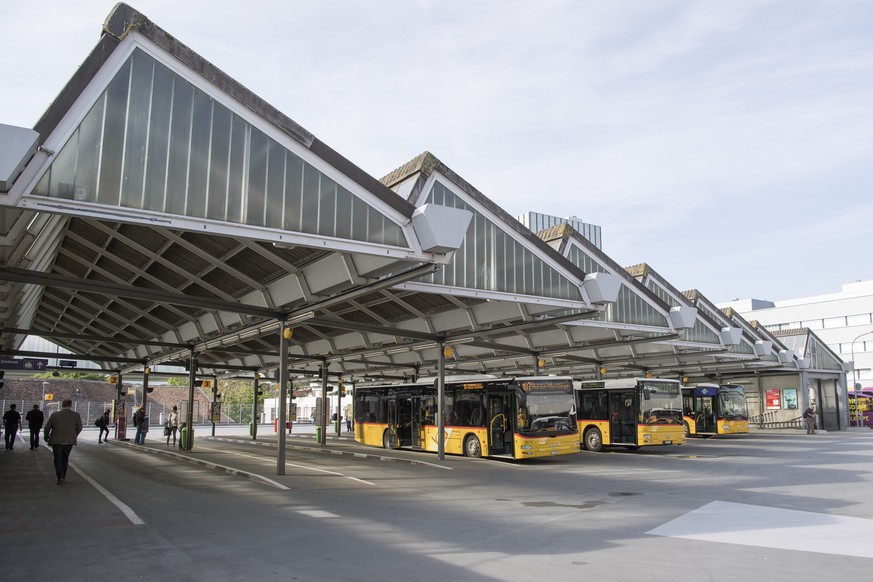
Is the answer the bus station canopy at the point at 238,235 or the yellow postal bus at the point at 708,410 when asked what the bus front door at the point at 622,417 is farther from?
the yellow postal bus at the point at 708,410

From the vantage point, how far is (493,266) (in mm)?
16562

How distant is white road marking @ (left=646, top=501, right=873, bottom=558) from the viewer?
8234 millimetres

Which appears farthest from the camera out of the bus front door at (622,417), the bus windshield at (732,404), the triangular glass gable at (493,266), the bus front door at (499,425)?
the bus windshield at (732,404)

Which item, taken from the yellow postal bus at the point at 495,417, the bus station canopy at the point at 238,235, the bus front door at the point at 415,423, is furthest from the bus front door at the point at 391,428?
the bus station canopy at the point at 238,235

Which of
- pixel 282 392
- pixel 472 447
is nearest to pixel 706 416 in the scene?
pixel 472 447

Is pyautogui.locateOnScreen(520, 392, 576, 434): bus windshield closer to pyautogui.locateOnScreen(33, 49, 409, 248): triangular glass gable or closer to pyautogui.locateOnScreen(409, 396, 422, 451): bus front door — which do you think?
pyautogui.locateOnScreen(409, 396, 422, 451): bus front door

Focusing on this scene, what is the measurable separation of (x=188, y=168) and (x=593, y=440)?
2163 centimetres

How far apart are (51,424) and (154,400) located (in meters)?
59.9

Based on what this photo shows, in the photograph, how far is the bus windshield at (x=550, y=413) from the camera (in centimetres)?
2048

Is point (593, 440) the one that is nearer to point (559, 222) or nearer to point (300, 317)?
point (300, 317)

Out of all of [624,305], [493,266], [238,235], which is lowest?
[238,235]

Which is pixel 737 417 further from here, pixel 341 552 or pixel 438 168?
pixel 341 552

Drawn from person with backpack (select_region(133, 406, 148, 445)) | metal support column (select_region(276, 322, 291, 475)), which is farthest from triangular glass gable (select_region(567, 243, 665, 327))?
person with backpack (select_region(133, 406, 148, 445))

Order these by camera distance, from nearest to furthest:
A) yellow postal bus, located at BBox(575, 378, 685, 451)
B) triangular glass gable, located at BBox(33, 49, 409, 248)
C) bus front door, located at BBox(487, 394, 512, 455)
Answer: triangular glass gable, located at BBox(33, 49, 409, 248)
bus front door, located at BBox(487, 394, 512, 455)
yellow postal bus, located at BBox(575, 378, 685, 451)
